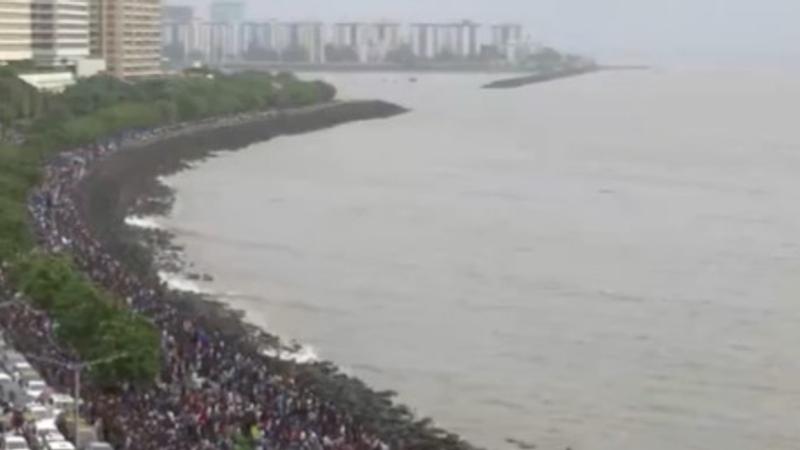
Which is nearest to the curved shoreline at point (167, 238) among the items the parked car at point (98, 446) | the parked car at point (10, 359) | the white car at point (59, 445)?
the parked car at point (10, 359)

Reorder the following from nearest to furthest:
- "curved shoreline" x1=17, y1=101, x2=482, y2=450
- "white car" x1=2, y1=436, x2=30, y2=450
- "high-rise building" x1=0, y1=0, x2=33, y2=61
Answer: "white car" x1=2, y1=436, x2=30, y2=450 < "curved shoreline" x1=17, y1=101, x2=482, y2=450 < "high-rise building" x1=0, y1=0, x2=33, y2=61

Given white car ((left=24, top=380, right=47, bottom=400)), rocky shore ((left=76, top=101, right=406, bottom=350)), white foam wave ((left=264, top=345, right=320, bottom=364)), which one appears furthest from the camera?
rocky shore ((left=76, top=101, right=406, bottom=350))

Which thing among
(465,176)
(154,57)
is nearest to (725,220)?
(465,176)

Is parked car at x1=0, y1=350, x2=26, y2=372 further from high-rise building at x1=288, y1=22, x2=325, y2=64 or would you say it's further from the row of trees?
high-rise building at x1=288, y1=22, x2=325, y2=64

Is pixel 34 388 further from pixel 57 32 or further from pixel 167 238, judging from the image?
pixel 57 32

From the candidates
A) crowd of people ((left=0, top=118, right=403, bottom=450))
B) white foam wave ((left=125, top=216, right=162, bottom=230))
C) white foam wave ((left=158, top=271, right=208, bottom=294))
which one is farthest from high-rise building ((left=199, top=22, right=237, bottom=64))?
crowd of people ((left=0, top=118, right=403, bottom=450))

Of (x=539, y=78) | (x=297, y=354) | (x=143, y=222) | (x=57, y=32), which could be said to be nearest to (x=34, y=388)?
(x=297, y=354)
